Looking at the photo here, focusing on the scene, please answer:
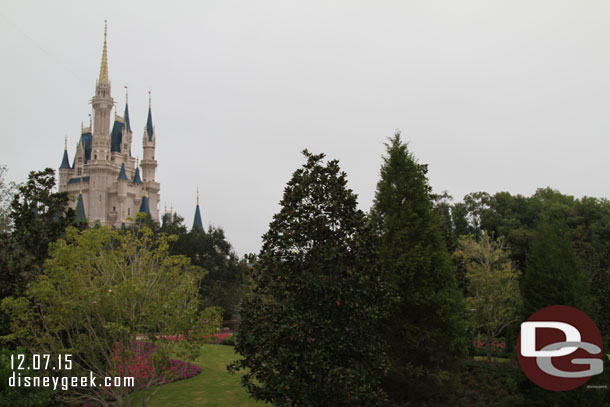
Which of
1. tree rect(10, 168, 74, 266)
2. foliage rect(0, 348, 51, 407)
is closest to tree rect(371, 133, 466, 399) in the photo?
foliage rect(0, 348, 51, 407)

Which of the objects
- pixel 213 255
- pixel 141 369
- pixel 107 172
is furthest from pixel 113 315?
pixel 107 172

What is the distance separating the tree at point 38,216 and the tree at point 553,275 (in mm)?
12399

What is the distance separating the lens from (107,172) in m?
80.0

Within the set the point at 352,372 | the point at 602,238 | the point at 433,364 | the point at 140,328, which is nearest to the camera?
the point at 352,372

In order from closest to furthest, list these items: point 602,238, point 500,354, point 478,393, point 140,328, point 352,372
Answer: point 352,372 → point 140,328 → point 478,393 → point 500,354 → point 602,238

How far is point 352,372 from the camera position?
804cm

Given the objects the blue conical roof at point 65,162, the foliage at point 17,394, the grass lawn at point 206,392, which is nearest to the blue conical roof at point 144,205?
the blue conical roof at point 65,162

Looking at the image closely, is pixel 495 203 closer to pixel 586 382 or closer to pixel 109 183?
pixel 586 382

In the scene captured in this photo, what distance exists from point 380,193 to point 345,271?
4.43 m

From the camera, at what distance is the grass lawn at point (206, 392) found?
13.2m

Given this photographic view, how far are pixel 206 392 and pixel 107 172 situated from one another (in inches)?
2861

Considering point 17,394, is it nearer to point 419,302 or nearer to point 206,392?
point 206,392

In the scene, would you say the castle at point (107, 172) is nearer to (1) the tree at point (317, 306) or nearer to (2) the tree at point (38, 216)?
(2) the tree at point (38, 216)

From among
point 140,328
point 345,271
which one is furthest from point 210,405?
point 345,271
